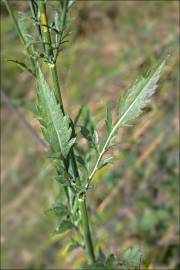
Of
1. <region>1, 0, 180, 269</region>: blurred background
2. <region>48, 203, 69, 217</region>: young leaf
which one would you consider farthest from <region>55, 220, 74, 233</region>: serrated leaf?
<region>1, 0, 180, 269</region>: blurred background

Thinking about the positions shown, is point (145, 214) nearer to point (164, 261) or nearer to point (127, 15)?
point (164, 261)

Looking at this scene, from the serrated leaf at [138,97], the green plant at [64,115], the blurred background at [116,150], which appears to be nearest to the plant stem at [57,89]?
the green plant at [64,115]

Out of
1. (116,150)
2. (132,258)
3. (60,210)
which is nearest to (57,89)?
(60,210)

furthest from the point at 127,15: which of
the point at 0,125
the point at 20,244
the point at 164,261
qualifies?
the point at 164,261

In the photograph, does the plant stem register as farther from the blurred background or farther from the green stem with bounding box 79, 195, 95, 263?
the blurred background

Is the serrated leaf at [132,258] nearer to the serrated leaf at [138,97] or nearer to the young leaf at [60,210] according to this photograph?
the young leaf at [60,210]
